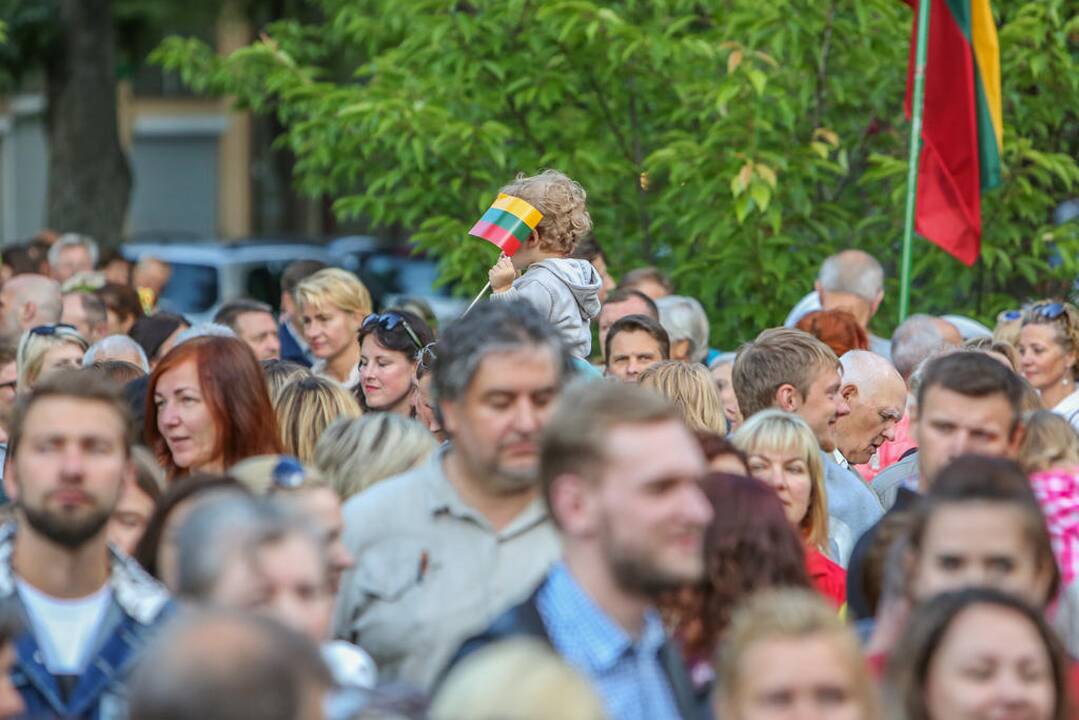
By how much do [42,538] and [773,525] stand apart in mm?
1784

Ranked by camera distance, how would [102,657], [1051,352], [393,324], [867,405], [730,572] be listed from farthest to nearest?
[1051,352] < [393,324] < [867,405] < [730,572] < [102,657]

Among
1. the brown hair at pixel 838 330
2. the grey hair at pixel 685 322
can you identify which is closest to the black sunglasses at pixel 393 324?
the grey hair at pixel 685 322

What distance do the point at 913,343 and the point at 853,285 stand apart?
1.00 metres

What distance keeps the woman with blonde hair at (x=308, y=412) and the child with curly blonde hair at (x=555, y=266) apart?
2.23 feet

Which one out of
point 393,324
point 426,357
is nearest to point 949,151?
point 393,324

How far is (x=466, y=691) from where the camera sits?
3340mm

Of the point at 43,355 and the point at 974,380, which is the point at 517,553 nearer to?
the point at 974,380

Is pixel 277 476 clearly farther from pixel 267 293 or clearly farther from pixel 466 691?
pixel 267 293

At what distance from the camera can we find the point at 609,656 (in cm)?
408

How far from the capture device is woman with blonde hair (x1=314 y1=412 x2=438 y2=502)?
18.1 ft

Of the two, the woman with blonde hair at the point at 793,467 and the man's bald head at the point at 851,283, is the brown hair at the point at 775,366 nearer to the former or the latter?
the woman with blonde hair at the point at 793,467

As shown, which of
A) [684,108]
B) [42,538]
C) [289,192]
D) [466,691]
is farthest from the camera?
[289,192]

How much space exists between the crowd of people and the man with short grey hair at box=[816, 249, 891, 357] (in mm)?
3121

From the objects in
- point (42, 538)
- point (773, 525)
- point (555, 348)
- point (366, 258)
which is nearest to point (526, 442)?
point (555, 348)
